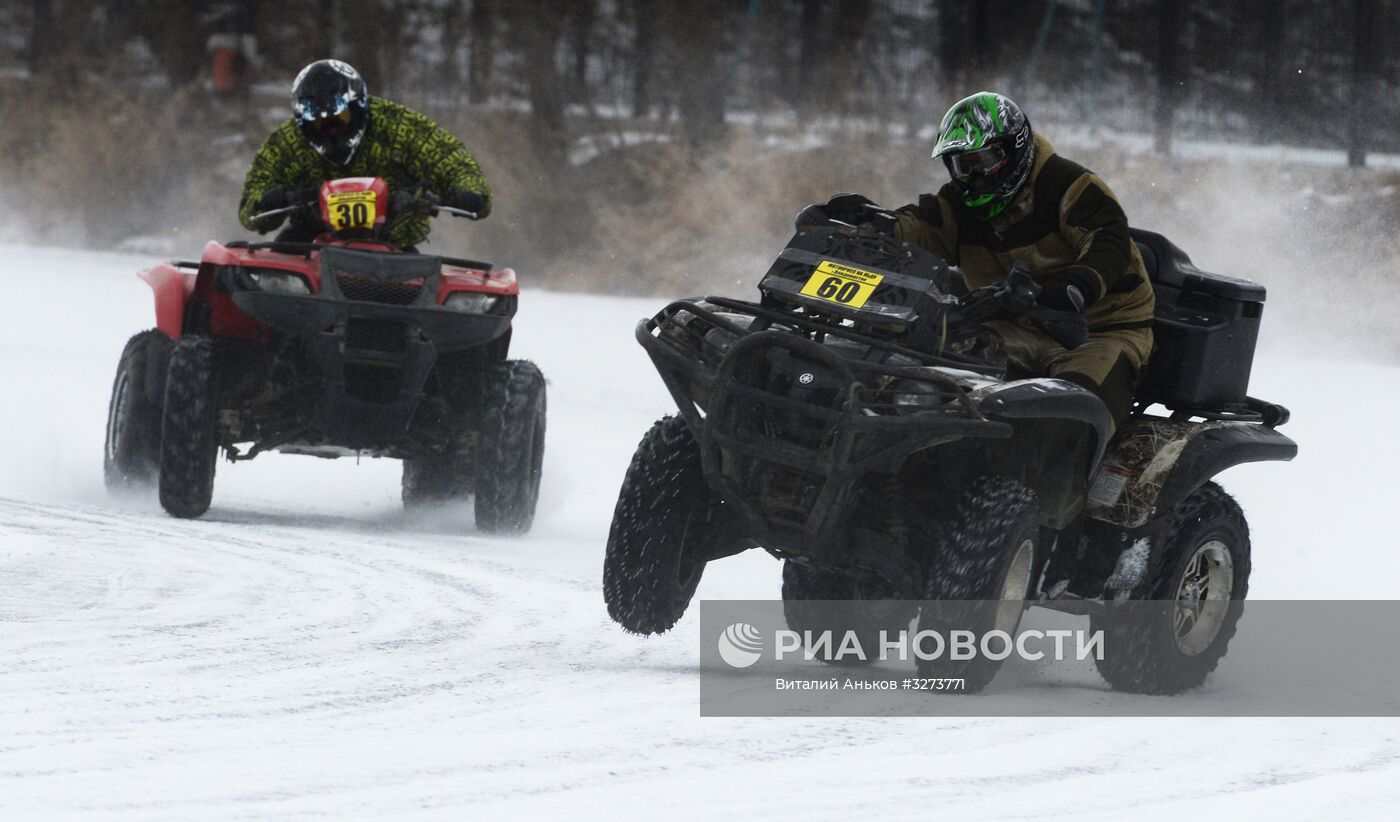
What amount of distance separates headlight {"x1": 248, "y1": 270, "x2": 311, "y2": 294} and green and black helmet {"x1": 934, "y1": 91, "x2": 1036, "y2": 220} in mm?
3697

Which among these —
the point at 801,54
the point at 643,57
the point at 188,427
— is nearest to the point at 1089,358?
the point at 188,427

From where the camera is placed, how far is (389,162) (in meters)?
9.66

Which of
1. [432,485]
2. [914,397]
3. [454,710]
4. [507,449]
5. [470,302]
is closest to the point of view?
[454,710]

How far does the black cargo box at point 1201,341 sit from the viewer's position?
6566mm

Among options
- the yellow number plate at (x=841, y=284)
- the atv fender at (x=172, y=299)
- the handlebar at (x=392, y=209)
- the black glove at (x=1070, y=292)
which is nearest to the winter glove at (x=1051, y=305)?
the black glove at (x=1070, y=292)

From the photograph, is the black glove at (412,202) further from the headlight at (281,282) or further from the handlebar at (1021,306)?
the handlebar at (1021,306)

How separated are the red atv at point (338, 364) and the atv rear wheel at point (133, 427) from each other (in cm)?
1

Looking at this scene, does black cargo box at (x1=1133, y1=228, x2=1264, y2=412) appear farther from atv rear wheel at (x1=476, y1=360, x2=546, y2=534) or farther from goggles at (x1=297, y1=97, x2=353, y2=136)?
goggles at (x1=297, y1=97, x2=353, y2=136)

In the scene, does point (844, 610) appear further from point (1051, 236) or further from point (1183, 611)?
point (1051, 236)

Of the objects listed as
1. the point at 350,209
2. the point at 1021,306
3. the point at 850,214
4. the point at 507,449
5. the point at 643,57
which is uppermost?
the point at 643,57

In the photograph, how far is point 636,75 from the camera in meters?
26.4

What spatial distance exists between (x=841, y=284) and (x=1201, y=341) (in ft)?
4.54

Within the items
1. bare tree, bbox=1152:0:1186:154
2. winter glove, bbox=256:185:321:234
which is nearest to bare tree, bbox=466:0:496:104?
bare tree, bbox=1152:0:1186:154

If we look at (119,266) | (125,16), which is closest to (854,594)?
(119,266)
